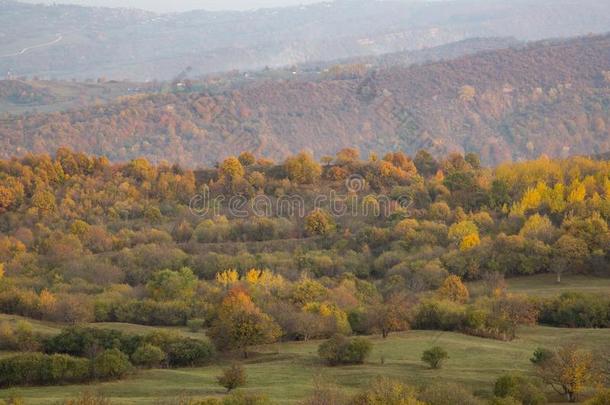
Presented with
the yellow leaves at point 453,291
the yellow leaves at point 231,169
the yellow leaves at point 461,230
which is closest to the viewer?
the yellow leaves at point 453,291

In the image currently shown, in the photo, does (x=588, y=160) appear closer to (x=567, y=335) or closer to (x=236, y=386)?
(x=567, y=335)

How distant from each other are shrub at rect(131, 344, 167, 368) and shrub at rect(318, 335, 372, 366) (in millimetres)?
9277

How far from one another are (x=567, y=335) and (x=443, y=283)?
13.9 m

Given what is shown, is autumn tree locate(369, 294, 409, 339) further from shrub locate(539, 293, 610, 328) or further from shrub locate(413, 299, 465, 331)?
shrub locate(539, 293, 610, 328)

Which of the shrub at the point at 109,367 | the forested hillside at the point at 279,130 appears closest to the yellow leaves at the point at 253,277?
the shrub at the point at 109,367

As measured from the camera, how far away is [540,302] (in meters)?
60.6

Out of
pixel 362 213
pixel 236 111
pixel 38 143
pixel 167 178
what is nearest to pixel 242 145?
pixel 236 111

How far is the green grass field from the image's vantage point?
42.2 meters

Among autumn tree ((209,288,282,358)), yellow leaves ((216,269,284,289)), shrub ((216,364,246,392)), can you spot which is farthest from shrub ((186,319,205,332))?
shrub ((216,364,246,392))

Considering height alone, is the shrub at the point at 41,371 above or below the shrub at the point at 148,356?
above

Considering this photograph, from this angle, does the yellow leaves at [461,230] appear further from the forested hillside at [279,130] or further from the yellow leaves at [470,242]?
the forested hillside at [279,130]

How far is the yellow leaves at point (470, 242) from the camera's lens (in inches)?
3061

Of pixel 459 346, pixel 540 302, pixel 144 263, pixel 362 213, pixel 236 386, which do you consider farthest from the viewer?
pixel 362 213

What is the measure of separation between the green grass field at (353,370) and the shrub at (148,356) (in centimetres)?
154
